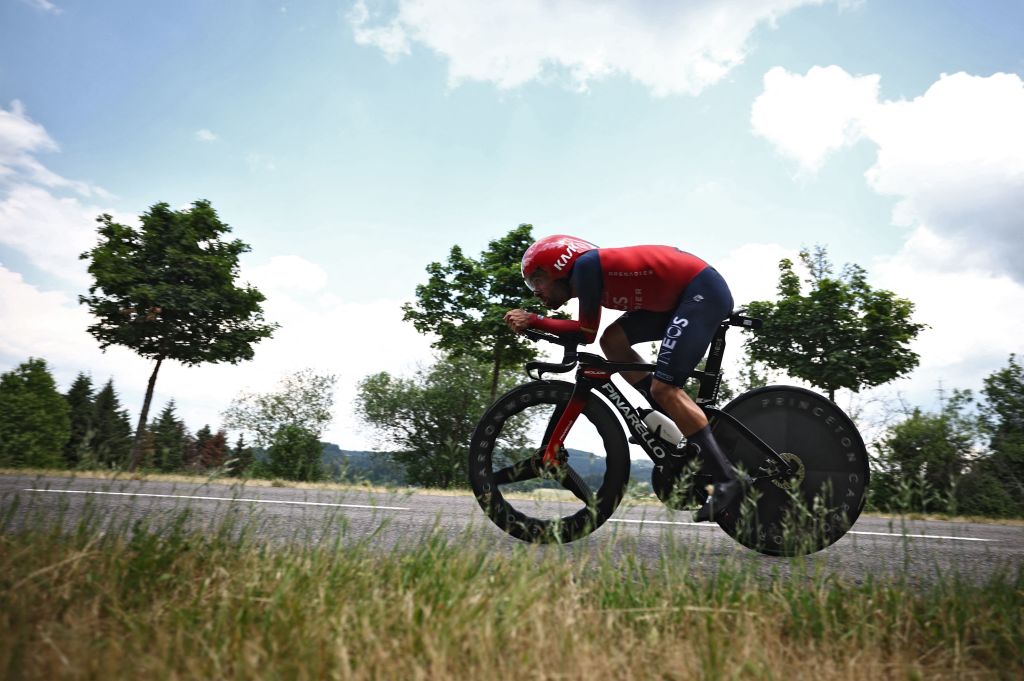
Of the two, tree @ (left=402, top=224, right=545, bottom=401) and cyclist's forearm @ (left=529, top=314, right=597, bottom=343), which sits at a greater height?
tree @ (left=402, top=224, right=545, bottom=401)

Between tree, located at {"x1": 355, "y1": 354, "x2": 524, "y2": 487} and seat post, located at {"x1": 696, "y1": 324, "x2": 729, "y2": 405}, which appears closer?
seat post, located at {"x1": 696, "y1": 324, "x2": 729, "y2": 405}

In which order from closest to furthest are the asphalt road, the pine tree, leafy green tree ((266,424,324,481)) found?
the asphalt road → leafy green tree ((266,424,324,481)) → the pine tree

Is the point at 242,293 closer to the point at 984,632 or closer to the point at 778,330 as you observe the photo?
the point at 778,330

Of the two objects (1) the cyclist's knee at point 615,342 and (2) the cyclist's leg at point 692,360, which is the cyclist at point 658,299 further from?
(1) the cyclist's knee at point 615,342

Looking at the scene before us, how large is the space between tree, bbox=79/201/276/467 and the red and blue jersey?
75.3ft

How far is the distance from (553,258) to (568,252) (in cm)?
11

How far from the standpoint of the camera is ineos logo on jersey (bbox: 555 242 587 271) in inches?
151

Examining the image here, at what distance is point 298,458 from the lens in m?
7.41

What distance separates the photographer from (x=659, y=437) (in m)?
3.90

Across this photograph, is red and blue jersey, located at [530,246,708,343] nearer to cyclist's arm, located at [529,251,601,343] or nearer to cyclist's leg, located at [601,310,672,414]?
cyclist's arm, located at [529,251,601,343]

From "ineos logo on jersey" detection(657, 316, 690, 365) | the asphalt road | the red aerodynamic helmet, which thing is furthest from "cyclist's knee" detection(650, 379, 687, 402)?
the red aerodynamic helmet

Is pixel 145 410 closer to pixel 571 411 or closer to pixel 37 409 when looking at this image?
pixel 571 411

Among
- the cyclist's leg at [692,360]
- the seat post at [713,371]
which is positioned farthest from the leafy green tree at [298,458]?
the seat post at [713,371]

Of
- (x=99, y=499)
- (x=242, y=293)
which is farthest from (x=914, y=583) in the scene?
(x=242, y=293)
